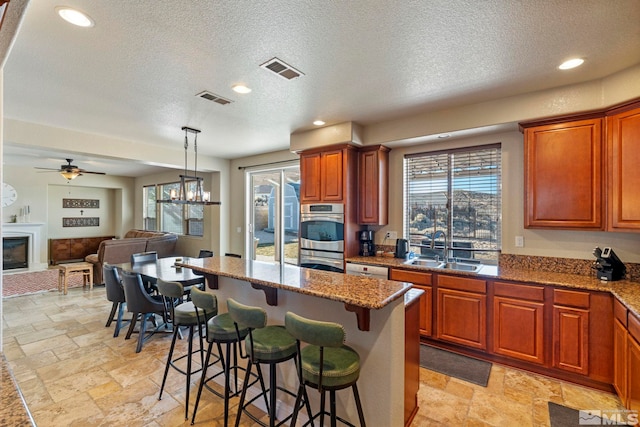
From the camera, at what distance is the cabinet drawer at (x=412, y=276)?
10.9 feet

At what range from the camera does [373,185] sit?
4039mm

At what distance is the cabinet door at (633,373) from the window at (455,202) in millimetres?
1482

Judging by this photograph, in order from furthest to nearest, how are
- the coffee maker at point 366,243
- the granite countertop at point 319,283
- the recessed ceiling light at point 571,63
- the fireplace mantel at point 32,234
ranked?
the fireplace mantel at point 32,234
the coffee maker at point 366,243
the recessed ceiling light at point 571,63
the granite countertop at point 319,283

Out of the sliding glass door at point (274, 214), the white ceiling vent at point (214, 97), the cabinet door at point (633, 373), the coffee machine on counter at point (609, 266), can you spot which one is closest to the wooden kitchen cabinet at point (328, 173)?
the sliding glass door at point (274, 214)

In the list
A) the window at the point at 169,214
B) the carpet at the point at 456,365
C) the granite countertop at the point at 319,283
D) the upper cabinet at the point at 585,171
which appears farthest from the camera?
the window at the point at 169,214

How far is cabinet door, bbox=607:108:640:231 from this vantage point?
240cm

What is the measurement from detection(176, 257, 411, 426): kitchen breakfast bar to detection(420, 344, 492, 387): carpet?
1.25 m

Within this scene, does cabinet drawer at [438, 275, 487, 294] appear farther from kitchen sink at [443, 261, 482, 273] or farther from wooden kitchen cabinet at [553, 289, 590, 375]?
wooden kitchen cabinet at [553, 289, 590, 375]

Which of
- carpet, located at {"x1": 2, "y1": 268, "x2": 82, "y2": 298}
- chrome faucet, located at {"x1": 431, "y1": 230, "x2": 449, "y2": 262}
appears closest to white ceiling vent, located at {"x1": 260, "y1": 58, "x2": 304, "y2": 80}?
chrome faucet, located at {"x1": 431, "y1": 230, "x2": 449, "y2": 262}

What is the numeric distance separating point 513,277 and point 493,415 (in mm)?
1225

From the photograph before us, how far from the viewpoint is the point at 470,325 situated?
3.09 m

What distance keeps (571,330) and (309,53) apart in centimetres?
318

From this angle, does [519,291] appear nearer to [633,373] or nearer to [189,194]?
[633,373]

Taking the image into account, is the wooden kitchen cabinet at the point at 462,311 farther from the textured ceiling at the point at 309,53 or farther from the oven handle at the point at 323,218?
the textured ceiling at the point at 309,53
